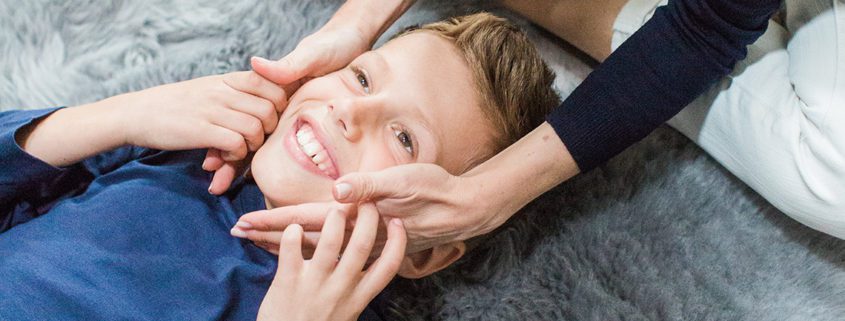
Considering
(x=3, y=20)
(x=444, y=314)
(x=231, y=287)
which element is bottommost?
(x=444, y=314)

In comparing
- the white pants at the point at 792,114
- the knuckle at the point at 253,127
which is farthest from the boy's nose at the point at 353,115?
the white pants at the point at 792,114

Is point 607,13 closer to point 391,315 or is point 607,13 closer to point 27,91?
point 391,315

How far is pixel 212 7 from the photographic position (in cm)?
137

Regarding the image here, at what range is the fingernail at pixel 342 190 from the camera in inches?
31.2

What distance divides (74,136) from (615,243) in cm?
78

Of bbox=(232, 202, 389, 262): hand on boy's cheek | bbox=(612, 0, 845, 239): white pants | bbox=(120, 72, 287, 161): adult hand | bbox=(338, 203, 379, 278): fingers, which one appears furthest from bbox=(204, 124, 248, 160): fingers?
bbox=(612, 0, 845, 239): white pants

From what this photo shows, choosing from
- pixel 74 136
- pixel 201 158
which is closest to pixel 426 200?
pixel 201 158

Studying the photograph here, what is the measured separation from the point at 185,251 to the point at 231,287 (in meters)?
0.08

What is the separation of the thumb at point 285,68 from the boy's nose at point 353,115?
9 centimetres

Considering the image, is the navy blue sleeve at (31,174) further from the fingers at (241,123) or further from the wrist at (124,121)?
the fingers at (241,123)

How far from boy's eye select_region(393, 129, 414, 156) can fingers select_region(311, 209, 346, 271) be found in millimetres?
146

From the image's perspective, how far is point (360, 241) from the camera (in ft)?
2.73

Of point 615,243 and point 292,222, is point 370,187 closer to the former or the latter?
point 292,222

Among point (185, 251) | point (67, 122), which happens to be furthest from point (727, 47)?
point (67, 122)
